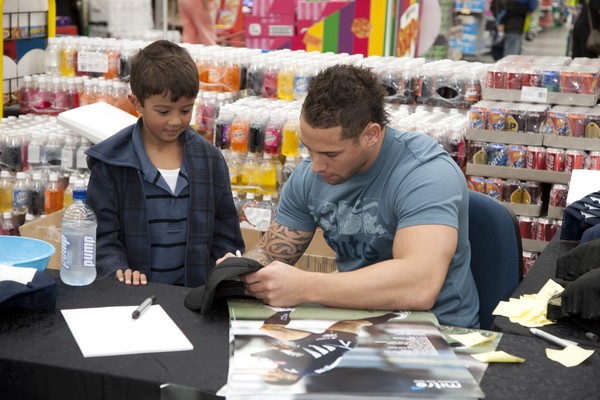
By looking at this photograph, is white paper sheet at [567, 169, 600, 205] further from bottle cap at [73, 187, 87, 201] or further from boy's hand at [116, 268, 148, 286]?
bottle cap at [73, 187, 87, 201]

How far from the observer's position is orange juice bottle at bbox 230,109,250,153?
14.4 feet

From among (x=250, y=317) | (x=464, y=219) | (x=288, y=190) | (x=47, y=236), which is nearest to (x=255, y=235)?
(x=47, y=236)

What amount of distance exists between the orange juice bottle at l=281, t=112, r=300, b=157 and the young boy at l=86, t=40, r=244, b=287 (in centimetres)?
130

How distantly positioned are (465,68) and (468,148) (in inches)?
27.8

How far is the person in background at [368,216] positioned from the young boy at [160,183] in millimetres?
407

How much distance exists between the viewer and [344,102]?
91.6 inches

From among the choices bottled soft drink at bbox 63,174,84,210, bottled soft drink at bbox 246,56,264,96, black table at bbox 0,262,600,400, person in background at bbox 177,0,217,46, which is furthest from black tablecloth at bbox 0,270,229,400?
person in background at bbox 177,0,217,46

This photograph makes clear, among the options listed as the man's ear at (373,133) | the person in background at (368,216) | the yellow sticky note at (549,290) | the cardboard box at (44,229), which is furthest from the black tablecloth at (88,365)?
the cardboard box at (44,229)

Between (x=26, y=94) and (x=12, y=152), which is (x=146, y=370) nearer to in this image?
(x=12, y=152)

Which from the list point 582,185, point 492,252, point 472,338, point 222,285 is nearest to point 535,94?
point 582,185

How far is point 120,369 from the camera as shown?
72.0 inches

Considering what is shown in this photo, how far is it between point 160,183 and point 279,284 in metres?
0.93

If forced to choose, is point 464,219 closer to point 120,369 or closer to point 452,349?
point 452,349

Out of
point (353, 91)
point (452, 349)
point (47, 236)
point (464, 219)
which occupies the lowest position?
point (47, 236)
